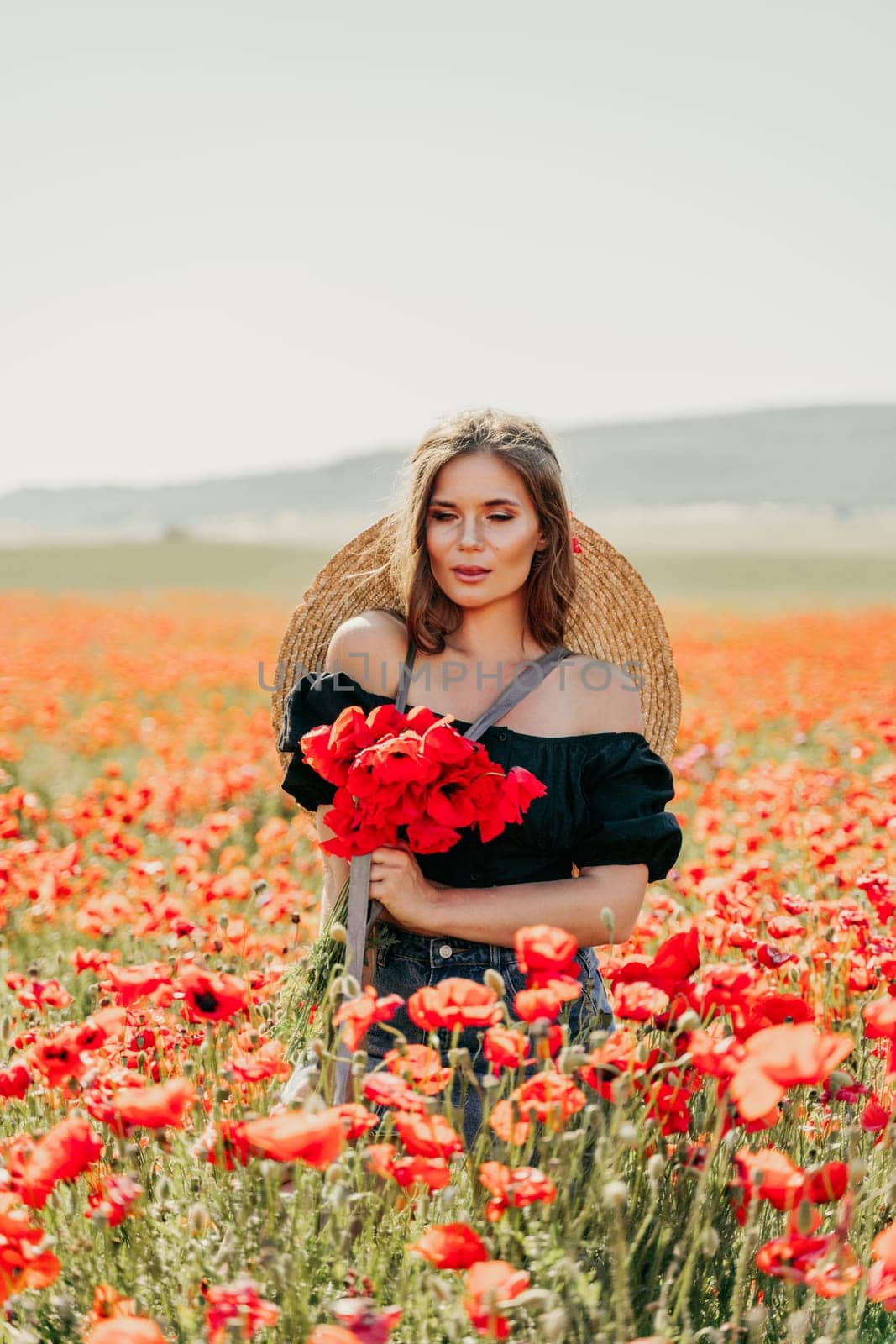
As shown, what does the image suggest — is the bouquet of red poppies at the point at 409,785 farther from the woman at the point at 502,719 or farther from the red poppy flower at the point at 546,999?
the red poppy flower at the point at 546,999

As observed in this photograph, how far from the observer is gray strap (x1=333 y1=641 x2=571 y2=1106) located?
254 cm

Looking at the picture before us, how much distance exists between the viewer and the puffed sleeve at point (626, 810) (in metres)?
2.94

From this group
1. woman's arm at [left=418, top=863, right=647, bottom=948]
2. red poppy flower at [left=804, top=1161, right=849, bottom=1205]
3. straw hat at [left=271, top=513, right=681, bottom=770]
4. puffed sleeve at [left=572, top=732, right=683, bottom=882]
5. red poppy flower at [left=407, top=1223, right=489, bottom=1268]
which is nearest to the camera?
red poppy flower at [left=407, top=1223, right=489, bottom=1268]

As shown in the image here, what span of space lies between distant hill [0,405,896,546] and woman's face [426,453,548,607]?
4353 inches

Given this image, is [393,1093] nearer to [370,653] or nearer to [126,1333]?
[126,1333]

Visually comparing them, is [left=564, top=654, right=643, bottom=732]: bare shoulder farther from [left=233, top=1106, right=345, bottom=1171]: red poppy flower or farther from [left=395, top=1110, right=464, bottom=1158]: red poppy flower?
[left=233, top=1106, right=345, bottom=1171]: red poppy flower

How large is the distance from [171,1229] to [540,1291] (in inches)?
29.8

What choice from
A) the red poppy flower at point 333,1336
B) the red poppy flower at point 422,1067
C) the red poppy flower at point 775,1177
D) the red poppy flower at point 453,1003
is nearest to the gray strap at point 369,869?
the red poppy flower at point 422,1067

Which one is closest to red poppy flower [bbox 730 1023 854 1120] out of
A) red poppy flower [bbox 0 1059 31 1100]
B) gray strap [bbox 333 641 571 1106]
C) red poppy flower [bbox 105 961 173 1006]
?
gray strap [bbox 333 641 571 1106]

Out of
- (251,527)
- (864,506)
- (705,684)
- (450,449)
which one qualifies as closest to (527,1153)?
(450,449)

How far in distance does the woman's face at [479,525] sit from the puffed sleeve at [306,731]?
410 mm

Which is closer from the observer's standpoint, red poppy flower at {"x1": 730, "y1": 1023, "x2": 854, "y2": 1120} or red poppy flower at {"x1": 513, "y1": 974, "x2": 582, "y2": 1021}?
red poppy flower at {"x1": 730, "y1": 1023, "x2": 854, "y2": 1120}

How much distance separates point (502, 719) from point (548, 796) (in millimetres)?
223

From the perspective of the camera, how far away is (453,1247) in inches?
66.9
